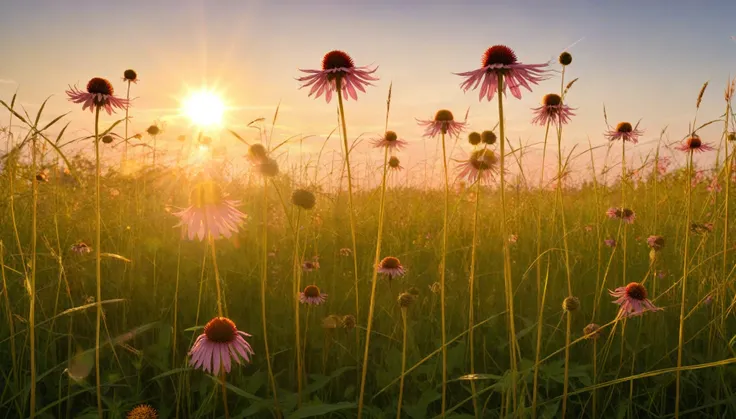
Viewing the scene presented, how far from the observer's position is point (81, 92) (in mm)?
1695

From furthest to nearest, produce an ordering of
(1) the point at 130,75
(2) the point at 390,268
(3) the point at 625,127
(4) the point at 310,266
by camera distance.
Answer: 1. (1) the point at 130,75
2. (3) the point at 625,127
3. (4) the point at 310,266
4. (2) the point at 390,268

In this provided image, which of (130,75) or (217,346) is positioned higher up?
(130,75)

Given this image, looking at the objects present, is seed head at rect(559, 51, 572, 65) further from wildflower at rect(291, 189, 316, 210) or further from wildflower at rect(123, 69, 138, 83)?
wildflower at rect(123, 69, 138, 83)

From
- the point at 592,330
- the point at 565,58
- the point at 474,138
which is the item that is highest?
the point at 565,58

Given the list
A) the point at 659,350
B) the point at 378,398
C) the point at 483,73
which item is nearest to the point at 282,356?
the point at 378,398

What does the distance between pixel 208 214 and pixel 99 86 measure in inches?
30.8

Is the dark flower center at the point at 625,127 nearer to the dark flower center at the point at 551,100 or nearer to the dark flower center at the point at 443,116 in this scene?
the dark flower center at the point at 551,100

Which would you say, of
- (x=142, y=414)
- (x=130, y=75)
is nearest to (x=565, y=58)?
(x=142, y=414)

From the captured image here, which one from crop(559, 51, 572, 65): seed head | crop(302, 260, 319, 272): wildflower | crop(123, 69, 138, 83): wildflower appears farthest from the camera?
crop(123, 69, 138, 83): wildflower

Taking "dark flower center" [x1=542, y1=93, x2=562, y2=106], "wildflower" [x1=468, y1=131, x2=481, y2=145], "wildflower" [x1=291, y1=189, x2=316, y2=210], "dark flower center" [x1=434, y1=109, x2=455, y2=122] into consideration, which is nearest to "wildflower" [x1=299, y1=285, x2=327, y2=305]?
"wildflower" [x1=291, y1=189, x2=316, y2=210]

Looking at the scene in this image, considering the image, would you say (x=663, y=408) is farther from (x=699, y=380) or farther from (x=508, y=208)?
(x=508, y=208)

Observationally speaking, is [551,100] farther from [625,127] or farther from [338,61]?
[338,61]

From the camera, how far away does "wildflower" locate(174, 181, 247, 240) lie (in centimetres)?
125

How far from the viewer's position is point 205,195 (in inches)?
49.0
